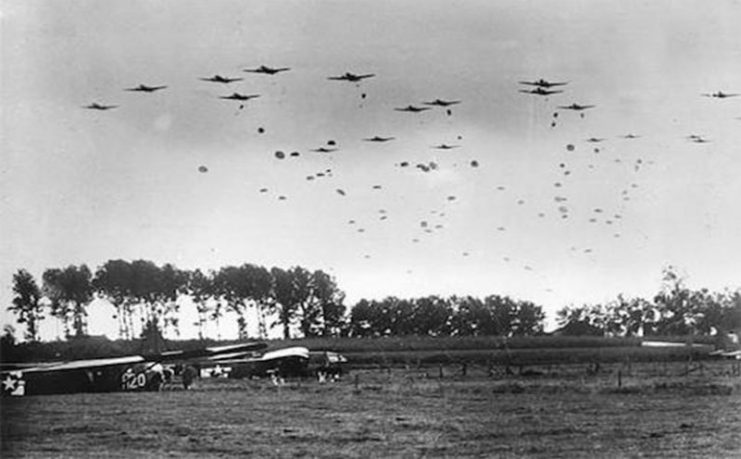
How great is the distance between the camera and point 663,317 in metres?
57.6

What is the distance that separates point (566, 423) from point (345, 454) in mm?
6155

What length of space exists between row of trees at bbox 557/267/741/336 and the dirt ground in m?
19.2

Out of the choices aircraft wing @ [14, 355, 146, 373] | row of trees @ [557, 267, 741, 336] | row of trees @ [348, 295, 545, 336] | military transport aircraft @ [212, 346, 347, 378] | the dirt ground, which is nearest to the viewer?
the dirt ground

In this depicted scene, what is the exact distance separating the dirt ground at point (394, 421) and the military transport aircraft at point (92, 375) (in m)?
0.80

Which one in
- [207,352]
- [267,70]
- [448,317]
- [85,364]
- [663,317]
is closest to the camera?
[267,70]

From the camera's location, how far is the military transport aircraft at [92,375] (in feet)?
96.0

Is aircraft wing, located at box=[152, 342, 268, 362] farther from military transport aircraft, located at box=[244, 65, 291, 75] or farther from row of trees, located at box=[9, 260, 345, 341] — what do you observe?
military transport aircraft, located at box=[244, 65, 291, 75]

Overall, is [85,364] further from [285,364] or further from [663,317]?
[663,317]

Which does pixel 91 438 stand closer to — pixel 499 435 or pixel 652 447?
pixel 499 435

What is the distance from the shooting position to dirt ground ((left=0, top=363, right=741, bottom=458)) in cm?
1792

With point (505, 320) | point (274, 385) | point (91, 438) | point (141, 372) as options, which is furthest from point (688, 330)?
point (91, 438)

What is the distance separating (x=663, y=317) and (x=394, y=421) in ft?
130

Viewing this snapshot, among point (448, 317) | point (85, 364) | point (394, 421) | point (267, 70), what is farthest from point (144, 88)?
point (448, 317)

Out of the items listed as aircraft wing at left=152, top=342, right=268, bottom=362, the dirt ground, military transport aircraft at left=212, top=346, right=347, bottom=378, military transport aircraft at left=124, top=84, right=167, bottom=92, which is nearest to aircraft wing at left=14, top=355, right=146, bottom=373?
aircraft wing at left=152, top=342, right=268, bottom=362
